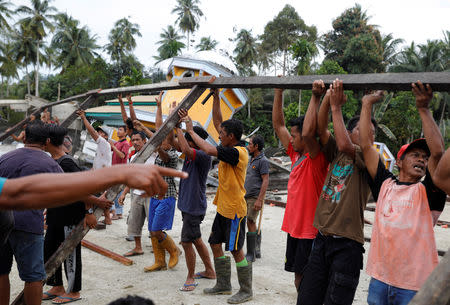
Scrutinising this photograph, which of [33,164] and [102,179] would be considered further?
[33,164]

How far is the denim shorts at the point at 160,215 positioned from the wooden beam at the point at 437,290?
3989 millimetres

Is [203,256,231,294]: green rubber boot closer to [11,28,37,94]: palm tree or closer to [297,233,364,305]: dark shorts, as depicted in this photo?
[297,233,364,305]: dark shorts

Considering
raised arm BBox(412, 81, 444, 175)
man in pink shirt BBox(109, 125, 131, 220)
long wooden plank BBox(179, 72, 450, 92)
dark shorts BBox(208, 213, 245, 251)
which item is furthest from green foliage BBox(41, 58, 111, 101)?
raised arm BBox(412, 81, 444, 175)

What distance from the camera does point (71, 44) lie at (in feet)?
141

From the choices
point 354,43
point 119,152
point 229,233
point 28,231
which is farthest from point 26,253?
point 354,43

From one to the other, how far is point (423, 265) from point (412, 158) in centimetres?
74

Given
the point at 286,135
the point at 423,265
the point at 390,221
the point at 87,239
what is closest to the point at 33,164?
the point at 286,135

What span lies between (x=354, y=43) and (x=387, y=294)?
1407 inches

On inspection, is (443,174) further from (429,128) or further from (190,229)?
(190,229)

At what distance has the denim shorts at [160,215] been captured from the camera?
4980 millimetres

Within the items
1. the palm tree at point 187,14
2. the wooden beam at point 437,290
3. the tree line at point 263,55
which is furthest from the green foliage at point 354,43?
the wooden beam at point 437,290

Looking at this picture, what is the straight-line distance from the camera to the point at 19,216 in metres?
3.16

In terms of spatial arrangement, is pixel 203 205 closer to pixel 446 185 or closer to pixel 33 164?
pixel 33 164

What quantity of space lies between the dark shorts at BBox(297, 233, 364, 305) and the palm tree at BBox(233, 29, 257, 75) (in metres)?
40.6
